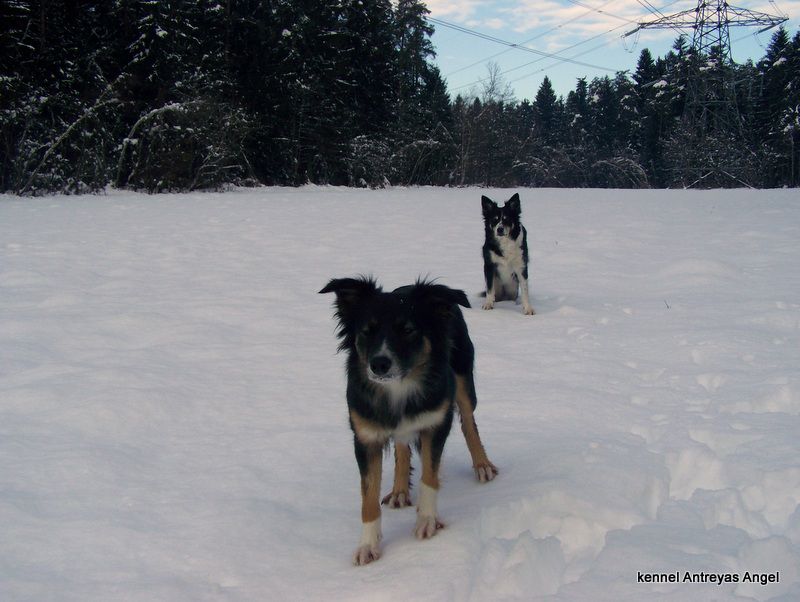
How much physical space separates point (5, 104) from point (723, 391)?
2133cm

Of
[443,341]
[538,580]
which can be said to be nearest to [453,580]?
[538,580]

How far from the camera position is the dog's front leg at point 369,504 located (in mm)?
2668

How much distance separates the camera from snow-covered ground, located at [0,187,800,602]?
241cm

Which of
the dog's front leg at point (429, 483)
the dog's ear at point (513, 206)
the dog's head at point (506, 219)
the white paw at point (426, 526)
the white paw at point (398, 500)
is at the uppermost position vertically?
the dog's ear at point (513, 206)

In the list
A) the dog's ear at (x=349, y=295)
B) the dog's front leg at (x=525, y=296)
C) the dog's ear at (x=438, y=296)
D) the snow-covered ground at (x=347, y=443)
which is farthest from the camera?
the dog's front leg at (x=525, y=296)

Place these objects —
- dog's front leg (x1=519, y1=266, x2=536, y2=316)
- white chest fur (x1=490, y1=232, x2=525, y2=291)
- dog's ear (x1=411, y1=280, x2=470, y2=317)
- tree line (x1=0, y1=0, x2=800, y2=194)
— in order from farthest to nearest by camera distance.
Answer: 1. tree line (x1=0, y1=0, x2=800, y2=194)
2. white chest fur (x1=490, y1=232, x2=525, y2=291)
3. dog's front leg (x1=519, y1=266, x2=536, y2=316)
4. dog's ear (x1=411, y1=280, x2=470, y2=317)

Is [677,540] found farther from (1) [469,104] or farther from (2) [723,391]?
(1) [469,104]

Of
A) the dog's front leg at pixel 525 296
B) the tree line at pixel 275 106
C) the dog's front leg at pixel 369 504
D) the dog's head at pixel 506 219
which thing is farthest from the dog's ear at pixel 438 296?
the tree line at pixel 275 106

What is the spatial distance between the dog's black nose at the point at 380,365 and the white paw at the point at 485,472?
1.01 meters

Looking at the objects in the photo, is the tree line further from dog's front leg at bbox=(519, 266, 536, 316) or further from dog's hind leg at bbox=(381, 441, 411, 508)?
dog's hind leg at bbox=(381, 441, 411, 508)

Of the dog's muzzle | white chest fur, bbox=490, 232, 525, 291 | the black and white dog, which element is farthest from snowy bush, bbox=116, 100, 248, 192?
the dog's muzzle

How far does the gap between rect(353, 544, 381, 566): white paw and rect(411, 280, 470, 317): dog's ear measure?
1.13 metres

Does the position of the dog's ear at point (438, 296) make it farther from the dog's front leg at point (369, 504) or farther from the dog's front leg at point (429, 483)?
the dog's front leg at point (369, 504)

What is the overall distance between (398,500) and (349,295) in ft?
3.71
